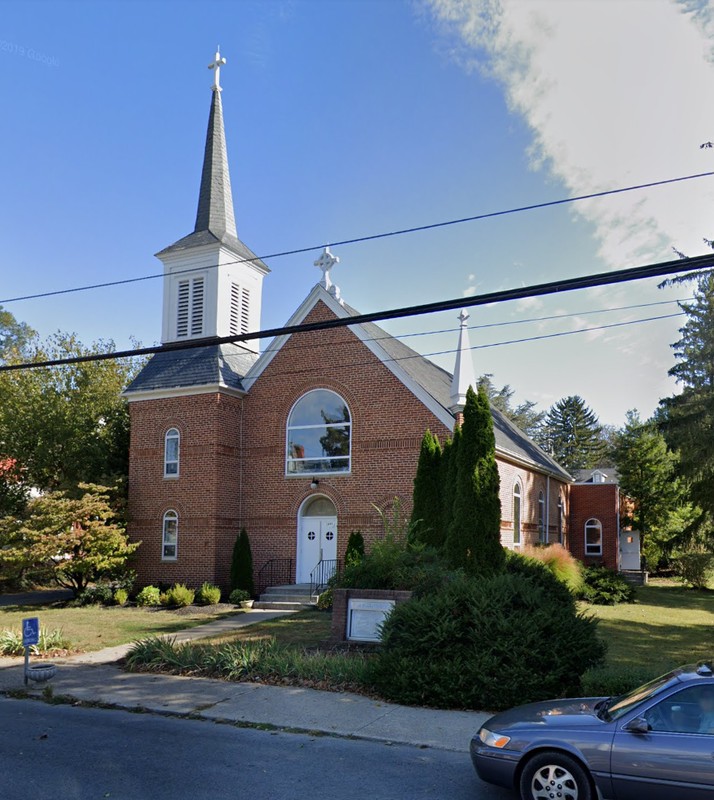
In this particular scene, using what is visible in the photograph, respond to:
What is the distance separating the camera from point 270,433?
2373 cm

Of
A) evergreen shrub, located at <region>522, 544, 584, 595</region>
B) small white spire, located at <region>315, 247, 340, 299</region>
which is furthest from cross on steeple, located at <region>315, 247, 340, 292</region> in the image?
evergreen shrub, located at <region>522, 544, 584, 595</region>

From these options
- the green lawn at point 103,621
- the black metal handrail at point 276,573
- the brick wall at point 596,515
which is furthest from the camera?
the brick wall at point 596,515

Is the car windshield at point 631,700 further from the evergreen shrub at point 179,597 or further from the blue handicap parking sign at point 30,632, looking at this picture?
the evergreen shrub at point 179,597

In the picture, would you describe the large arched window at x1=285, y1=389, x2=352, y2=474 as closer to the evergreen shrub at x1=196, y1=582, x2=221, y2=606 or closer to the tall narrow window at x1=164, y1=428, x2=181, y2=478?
the tall narrow window at x1=164, y1=428, x2=181, y2=478

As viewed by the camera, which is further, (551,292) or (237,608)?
(237,608)

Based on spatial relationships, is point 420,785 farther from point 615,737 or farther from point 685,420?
point 685,420

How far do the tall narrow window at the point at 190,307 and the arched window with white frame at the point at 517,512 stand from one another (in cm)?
1237

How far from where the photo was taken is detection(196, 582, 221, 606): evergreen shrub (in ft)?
69.5

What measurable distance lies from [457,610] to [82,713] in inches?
203

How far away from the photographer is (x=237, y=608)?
20844 mm

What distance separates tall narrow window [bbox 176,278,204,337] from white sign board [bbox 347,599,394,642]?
15040 millimetres

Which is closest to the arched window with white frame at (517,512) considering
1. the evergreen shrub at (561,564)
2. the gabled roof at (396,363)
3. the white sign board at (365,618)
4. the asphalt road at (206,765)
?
the gabled roof at (396,363)

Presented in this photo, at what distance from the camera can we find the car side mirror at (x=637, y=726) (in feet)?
18.3

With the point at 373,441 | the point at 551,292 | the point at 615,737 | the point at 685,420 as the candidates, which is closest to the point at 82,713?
the point at 615,737
